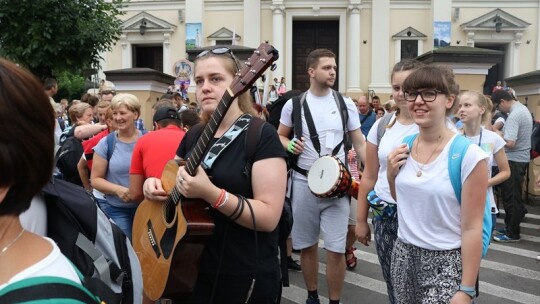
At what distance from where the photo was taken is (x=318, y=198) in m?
4.54

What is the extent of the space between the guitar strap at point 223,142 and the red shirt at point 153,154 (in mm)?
1338

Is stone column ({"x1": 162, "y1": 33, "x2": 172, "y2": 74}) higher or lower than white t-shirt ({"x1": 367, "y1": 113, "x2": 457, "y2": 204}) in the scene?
higher

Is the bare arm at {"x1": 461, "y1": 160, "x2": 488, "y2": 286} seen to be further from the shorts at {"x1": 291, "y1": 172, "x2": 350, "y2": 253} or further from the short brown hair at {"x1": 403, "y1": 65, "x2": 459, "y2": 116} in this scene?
the shorts at {"x1": 291, "y1": 172, "x2": 350, "y2": 253}

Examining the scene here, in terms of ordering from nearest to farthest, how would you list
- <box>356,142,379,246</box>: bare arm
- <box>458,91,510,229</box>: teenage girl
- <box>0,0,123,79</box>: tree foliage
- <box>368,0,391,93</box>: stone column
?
<box>356,142,379,246</box>: bare arm, <box>458,91,510,229</box>: teenage girl, <box>0,0,123,79</box>: tree foliage, <box>368,0,391,93</box>: stone column

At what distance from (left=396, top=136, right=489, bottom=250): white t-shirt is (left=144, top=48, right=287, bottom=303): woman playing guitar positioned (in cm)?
69

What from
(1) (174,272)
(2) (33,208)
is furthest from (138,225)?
(2) (33,208)

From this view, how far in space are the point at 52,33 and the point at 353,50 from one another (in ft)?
57.7

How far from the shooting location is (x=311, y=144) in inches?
183

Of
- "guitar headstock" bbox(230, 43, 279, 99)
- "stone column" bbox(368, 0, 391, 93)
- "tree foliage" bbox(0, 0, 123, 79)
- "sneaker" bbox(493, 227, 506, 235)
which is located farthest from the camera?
"stone column" bbox(368, 0, 391, 93)

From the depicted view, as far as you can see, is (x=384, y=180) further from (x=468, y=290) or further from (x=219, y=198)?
(x=219, y=198)

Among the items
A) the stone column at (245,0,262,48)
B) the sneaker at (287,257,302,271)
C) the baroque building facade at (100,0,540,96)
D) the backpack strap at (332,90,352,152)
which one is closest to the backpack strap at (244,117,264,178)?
the backpack strap at (332,90,352,152)

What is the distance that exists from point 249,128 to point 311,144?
220 centimetres

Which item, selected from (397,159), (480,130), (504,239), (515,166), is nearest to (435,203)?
(397,159)

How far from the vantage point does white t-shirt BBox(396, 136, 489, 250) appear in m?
2.52
